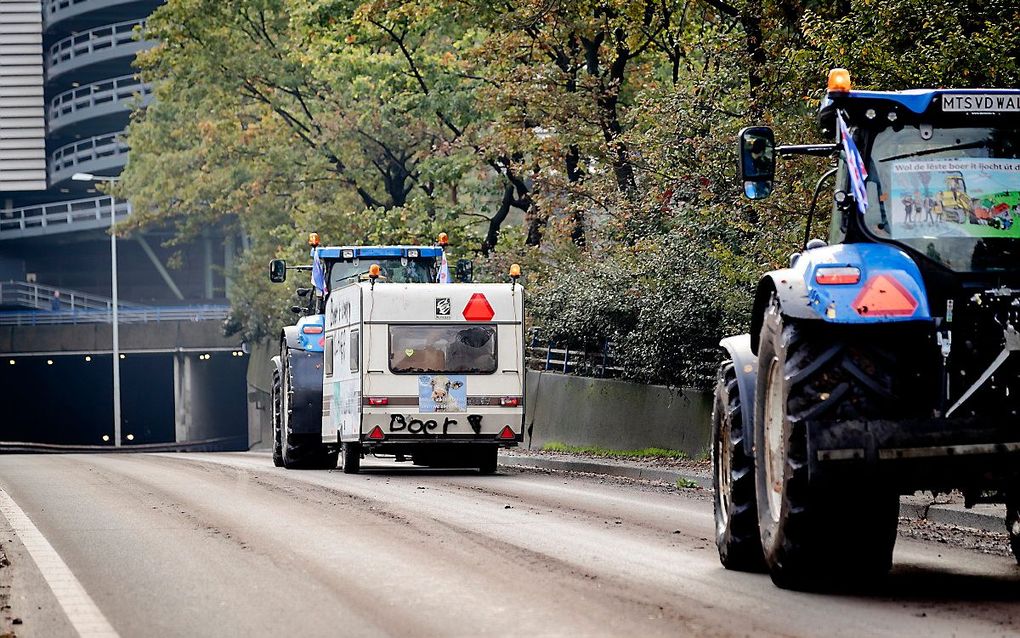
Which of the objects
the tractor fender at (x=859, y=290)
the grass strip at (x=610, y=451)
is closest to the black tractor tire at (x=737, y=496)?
the tractor fender at (x=859, y=290)

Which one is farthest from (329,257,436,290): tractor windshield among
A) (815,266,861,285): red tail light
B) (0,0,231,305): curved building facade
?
(0,0,231,305): curved building facade

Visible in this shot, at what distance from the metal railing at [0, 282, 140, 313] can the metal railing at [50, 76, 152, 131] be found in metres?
11.1

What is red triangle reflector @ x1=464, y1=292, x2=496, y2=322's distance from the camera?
24.3m

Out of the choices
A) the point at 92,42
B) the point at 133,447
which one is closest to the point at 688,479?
the point at 133,447

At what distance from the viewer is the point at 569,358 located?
33.3 m

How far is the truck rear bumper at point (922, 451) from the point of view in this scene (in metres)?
8.67

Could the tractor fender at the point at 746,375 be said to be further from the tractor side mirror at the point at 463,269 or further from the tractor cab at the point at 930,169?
the tractor side mirror at the point at 463,269

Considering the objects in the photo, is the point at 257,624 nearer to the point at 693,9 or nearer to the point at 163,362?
the point at 693,9

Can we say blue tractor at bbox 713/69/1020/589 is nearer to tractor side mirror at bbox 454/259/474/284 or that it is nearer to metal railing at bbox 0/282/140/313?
tractor side mirror at bbox 454/259/474/284

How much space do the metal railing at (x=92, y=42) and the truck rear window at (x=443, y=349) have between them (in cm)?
7425

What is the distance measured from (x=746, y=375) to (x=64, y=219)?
9066 cm

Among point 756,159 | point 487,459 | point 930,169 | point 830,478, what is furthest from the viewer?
point 487,459

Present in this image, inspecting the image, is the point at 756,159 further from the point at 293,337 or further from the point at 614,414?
the point at 614,414

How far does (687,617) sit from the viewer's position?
867 centimetres
